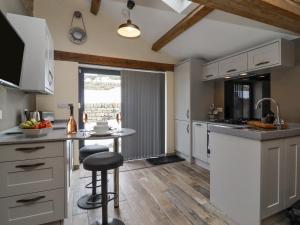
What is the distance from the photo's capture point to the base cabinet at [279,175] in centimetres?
170

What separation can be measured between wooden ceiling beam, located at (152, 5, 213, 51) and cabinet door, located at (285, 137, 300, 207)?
198cm

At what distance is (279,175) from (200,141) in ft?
5.75

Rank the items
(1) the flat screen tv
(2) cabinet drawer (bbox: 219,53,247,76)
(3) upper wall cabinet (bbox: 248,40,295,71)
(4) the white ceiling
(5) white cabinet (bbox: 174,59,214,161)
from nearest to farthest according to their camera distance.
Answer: (1) the flat screen tv → (3) upper wall cabinet (bbox: 248,40,295,71) → (4) the white ceiling → (2) cabinet drawer (bbox: 219,53,247,76) → (5) white cabinet (bbox: 174,59,214,161)

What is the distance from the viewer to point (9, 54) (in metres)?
1.58

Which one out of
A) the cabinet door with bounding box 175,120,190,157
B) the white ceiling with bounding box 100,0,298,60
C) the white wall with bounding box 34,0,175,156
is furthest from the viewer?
the cabinet door with bounding box 175,120,190,157

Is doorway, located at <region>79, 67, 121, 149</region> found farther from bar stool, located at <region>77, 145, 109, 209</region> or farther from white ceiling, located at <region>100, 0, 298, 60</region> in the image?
bar stool, located at <region>77, 145, 109, 209</region>

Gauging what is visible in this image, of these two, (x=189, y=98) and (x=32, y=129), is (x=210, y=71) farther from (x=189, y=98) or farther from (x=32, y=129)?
(x=32, y=129)

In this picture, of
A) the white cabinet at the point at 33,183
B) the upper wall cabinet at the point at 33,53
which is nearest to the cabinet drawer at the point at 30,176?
the white cabinet at the point at 33,183

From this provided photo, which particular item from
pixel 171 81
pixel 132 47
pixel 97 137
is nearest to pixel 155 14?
pixel 132 47

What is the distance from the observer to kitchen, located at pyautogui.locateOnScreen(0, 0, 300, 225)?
1.73 metres

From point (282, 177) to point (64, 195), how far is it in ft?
7.38

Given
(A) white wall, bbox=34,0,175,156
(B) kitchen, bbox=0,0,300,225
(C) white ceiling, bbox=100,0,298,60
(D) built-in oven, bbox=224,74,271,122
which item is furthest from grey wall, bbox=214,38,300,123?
(A) white wall, bbox=34,0,175,156

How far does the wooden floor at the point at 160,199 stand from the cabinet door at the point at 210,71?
1901mm

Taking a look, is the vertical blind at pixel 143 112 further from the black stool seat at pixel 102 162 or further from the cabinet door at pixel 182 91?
the black stool seat at pixel 102 162
